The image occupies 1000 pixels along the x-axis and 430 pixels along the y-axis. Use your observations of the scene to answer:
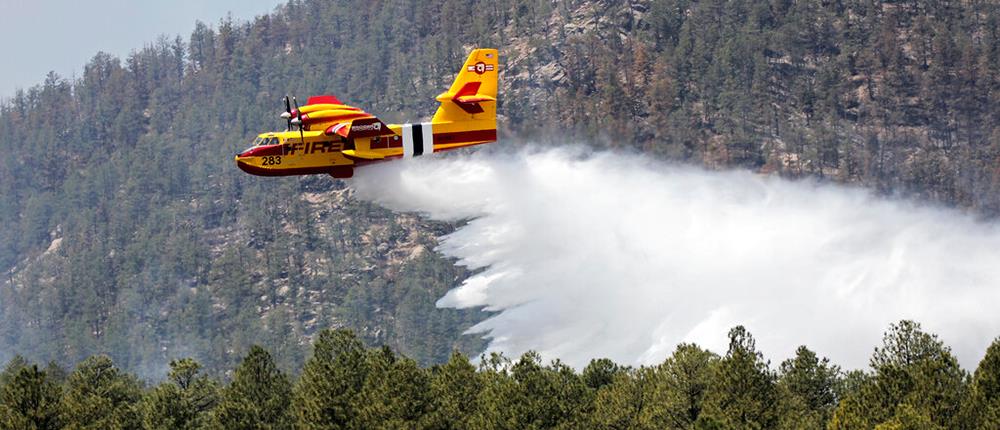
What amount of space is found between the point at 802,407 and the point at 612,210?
50.8 meters

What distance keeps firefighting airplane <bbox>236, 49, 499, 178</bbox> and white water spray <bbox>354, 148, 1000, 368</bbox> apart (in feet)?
133

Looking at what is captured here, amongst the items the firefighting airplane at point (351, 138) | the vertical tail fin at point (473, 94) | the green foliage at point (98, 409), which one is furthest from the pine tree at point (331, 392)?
the vertical tail fin at point (473, 94)

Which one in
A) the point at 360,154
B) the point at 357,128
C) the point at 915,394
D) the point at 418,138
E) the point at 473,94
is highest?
the point at 473,94

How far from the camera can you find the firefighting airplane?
227ft

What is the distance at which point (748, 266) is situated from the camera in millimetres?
144500

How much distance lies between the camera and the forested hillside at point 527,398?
66438mm

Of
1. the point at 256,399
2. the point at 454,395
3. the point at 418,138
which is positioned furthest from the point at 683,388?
the point at 256,399

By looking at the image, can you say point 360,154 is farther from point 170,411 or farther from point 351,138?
point 170,411

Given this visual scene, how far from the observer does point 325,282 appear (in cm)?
18200

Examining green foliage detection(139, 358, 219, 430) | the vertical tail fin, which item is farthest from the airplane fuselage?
green foliage detection(139, 358, 219, 430)

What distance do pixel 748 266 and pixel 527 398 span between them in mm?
77232

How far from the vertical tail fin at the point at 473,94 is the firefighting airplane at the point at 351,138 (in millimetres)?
40

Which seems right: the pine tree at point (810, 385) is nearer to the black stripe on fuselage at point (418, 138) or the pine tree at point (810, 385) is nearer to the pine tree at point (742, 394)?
the pine tree at point (742, 394)

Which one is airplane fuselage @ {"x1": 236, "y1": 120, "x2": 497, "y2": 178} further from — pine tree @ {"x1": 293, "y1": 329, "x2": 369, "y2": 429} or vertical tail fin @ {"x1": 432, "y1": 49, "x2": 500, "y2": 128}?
pine tree @ {"x1": 293, "y1": 329, "x2": 369, "y2": 429}
